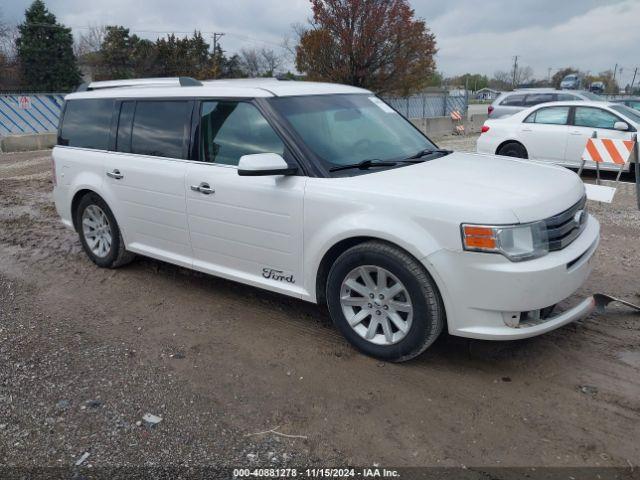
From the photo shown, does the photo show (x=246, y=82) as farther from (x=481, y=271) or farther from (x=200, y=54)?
(x=200, y=54)

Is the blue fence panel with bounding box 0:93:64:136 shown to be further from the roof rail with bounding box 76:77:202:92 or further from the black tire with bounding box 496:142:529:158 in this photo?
the roof rail with bounding box 76:77:202:92

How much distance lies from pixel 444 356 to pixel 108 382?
2261 millimetres

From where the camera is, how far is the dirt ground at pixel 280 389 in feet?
9.68

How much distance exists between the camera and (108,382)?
3.65m

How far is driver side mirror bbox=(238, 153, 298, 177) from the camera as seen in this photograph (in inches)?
146

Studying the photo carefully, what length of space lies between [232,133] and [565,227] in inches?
99.2

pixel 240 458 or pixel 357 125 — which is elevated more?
pixel 357 125

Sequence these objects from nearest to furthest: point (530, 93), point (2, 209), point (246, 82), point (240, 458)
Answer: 1. point (240, 458)
2. point (246, 82)
3. point (2, 209)
4. point (530, 93)

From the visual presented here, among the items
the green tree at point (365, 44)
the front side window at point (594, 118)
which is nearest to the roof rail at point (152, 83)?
the front side window at point (594, 118)

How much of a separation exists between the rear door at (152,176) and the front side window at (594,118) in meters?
8.29

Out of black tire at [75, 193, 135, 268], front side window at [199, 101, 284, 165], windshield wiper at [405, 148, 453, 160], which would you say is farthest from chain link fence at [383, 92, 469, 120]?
front side window at [199, 101, 284, 165]

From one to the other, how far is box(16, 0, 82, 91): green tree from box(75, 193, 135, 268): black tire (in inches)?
1774

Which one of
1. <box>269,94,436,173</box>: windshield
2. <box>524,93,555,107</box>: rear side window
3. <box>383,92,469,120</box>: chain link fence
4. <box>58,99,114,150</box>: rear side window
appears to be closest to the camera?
<box>269,94,436,173</box>: windshield

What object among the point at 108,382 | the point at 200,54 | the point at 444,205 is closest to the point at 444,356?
the point at 444,205
